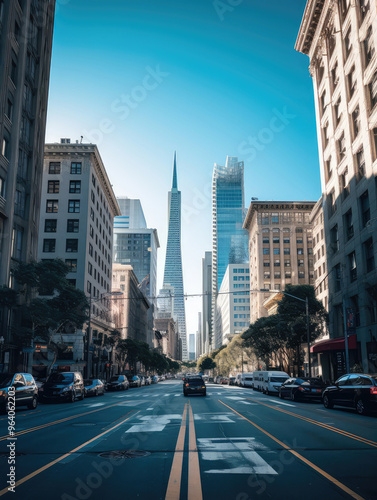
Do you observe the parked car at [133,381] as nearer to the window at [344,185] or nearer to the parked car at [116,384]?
the parked car at [116,384]

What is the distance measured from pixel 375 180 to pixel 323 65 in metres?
21.8

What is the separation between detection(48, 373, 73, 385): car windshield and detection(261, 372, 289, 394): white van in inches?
682

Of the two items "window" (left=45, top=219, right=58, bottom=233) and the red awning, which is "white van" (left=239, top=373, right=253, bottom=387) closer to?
the red awning

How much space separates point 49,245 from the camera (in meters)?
67.3

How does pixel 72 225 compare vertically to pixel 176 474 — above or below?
above

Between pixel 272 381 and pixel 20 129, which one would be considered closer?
pixel 272 381

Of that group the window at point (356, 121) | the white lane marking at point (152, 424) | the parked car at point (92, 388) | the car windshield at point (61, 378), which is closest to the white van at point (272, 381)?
the parked car at point (92, 388)

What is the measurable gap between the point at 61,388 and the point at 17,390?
701 centimetres

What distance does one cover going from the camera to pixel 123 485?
262 inches

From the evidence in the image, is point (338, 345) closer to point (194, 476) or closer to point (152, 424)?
point (152, 424)

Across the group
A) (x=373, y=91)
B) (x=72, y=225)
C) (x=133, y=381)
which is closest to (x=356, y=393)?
(x=373, y=91)

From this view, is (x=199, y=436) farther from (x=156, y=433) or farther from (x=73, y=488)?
(x=73, y=488)

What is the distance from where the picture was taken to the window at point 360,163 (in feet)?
131

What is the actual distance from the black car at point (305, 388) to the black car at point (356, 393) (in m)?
5.01
